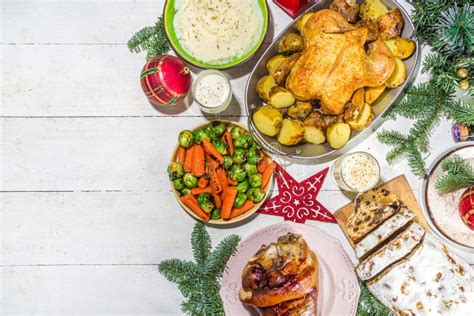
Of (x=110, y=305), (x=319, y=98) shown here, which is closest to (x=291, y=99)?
(x=319, y=98)

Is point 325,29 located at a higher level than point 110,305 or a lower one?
higher

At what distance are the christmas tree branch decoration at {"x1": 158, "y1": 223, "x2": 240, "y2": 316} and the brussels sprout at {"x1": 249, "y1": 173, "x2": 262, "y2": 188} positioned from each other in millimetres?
210

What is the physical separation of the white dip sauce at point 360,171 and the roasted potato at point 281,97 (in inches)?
12.9

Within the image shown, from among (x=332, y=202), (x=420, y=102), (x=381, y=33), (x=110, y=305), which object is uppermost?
(x=381, y=33)

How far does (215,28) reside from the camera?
6.32 ft

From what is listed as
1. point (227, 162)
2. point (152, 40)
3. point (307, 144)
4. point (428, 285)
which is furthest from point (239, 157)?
point (428, 285)

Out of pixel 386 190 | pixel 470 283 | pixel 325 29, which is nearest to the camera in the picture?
pixel 325 29

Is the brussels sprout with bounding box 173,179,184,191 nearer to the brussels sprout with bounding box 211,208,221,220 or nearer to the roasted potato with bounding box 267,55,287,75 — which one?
the brussels sprout with bounding box 211,208,221,220

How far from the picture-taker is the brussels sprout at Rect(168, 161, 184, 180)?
193 centimetres

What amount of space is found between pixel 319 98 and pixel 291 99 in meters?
0.10

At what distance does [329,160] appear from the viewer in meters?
2.06

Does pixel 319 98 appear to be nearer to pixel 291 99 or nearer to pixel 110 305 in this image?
pixel 291 99

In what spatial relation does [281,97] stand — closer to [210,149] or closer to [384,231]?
[210,149]

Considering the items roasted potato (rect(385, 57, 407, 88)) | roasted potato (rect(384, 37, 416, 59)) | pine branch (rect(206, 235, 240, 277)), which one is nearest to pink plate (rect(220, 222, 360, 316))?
pine branch (rect(206, 235, 240, 277))
